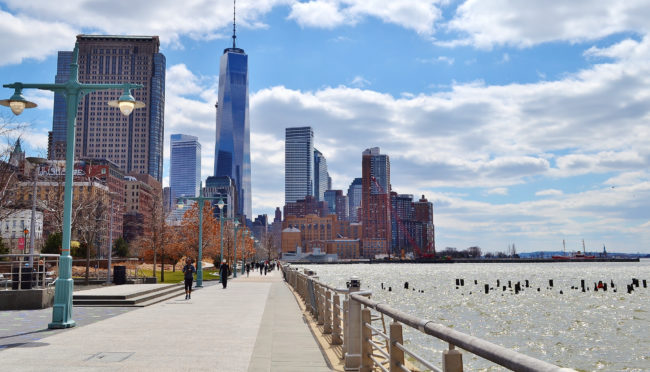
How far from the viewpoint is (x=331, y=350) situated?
36.6 feet

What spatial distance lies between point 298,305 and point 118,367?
14202 mm

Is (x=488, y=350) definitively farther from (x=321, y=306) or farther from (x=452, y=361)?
(x=321, y=306)

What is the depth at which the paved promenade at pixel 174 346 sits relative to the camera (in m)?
9.38

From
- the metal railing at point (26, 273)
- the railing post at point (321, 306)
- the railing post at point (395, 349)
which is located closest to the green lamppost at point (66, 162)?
the metal railing at point (26, 273)

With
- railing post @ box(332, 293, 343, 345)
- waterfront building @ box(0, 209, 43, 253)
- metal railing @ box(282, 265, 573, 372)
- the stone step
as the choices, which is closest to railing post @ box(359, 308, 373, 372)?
metal railing @ box(282, 265, 573, 372)

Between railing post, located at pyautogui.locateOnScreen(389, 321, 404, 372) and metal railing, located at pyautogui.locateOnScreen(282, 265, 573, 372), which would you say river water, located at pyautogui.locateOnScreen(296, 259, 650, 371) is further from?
railing post, located at pyautogui.locateOnScreen(389, 321, 404, 372)

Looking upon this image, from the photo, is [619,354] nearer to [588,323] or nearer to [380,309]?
[588,323]

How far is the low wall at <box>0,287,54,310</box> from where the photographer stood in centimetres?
1972

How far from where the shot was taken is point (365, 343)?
840 cm

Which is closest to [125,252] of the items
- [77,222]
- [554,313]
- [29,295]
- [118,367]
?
[77,222]

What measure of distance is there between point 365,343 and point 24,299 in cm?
1658

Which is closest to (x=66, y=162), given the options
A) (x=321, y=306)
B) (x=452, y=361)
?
(x=321, y=306)

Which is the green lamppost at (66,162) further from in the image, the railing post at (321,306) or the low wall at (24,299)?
the railing post at (321,306)

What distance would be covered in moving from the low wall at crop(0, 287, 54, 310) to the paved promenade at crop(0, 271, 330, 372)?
3589mm
